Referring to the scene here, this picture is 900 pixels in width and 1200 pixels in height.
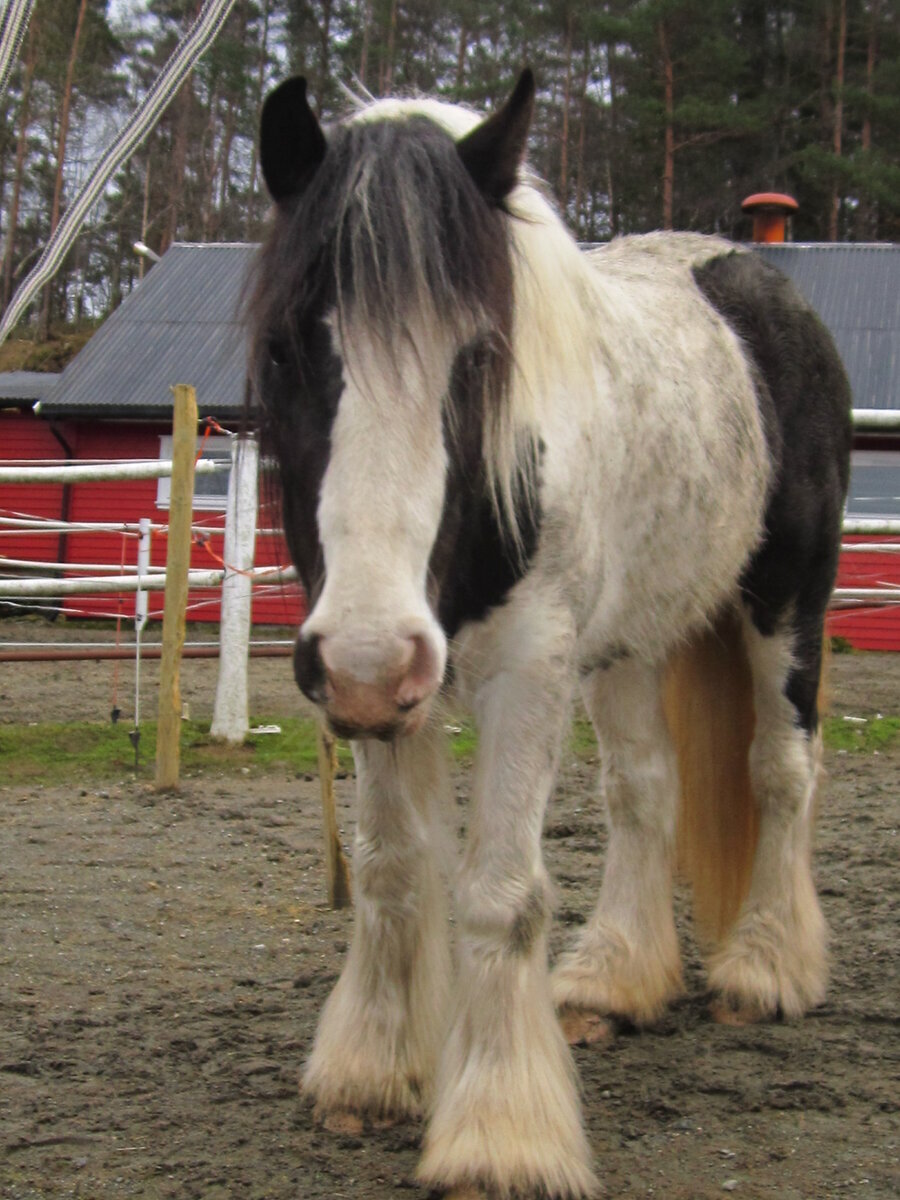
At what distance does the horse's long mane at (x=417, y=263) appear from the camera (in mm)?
2051

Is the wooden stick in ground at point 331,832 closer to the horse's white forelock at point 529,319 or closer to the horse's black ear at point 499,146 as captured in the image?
the horse's white forelock at point 529,319

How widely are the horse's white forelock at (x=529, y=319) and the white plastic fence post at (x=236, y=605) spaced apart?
12.3 ft

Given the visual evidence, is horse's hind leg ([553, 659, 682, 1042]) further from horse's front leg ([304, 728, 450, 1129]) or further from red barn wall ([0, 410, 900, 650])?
red barn wall ([0, 410, 900, 650])

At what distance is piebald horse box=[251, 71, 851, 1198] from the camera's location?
202cm

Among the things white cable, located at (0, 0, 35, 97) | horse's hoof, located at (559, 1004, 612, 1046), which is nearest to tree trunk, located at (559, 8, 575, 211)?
white cable, located at (0, 0, 35, 97)

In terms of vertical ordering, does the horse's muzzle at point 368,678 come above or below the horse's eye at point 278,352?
below

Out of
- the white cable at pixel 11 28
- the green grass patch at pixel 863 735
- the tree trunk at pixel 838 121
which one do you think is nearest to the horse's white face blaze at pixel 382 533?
the white cable at pixel 11 28

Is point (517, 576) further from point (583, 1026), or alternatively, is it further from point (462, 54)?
point (462, 54)

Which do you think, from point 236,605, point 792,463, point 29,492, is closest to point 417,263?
point 792,463

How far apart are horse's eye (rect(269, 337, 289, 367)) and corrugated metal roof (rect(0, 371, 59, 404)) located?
1631 centimetres

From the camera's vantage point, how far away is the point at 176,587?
5.68m

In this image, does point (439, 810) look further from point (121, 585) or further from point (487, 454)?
point (121, 585)

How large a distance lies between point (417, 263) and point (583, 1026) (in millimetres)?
2020

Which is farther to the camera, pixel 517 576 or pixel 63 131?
pixel 63 131
